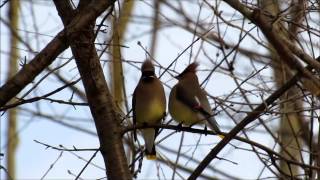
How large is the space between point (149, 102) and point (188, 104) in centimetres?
30

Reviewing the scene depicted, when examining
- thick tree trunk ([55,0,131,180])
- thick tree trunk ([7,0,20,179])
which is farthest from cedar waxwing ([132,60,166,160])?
thick tree trunk ([7,0,20,179])

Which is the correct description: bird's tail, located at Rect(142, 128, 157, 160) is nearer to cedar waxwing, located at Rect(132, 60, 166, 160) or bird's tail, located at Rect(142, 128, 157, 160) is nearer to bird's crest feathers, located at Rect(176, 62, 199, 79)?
cedar waxwing, located at Rect(132, 60, 166, 160)

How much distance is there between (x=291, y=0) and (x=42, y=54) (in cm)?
245

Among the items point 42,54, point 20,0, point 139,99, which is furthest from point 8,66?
point 42,54

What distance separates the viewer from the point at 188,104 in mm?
4629

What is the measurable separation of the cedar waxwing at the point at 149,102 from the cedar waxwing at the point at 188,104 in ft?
0.34

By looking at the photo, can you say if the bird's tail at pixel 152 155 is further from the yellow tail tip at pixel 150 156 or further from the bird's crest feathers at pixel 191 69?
the bird's crest feathers at pixel 191 69

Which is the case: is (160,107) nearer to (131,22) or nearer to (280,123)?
(280,123)

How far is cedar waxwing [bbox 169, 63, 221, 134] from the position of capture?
4.61m

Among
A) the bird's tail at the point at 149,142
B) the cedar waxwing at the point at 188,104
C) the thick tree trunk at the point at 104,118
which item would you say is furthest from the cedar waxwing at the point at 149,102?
the thick tree trunk at the point at 104,118

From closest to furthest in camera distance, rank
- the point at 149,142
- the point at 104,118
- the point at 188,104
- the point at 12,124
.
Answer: the point at 104,118 → the point at 188,104 → the point at 149,142 → the point at 12,124

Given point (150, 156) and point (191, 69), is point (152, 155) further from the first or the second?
point (191, 69)

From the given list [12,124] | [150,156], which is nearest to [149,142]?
[150,156]

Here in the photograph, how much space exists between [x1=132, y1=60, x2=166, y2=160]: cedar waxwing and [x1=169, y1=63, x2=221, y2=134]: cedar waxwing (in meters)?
0.10
